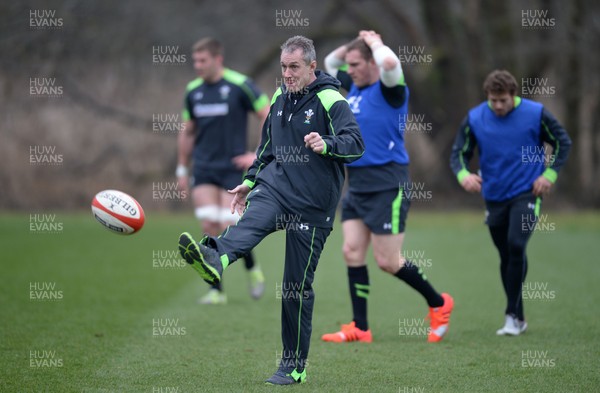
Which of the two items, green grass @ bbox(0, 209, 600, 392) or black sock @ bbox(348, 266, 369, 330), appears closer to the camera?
green grass @ bbox(0, 209, 600, 392)

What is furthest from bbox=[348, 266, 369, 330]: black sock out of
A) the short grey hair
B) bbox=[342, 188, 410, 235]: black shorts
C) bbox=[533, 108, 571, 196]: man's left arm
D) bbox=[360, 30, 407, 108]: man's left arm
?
the short grey hair

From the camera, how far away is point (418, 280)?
748cm

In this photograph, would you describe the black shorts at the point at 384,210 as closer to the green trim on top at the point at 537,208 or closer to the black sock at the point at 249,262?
the green trim on top at the point at 537,208

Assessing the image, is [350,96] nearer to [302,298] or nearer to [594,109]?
[302,298]

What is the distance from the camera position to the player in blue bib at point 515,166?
7559mm

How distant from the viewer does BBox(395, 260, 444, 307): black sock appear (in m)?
7.42

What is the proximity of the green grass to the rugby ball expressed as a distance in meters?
0.96

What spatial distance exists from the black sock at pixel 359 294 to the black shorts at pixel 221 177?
99.5 inches

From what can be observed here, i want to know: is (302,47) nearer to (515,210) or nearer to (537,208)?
(515,210)

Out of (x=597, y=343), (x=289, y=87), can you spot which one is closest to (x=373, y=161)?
(x=289, y=87)

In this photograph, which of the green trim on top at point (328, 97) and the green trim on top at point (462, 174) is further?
the green trim on top at point (462, 174)

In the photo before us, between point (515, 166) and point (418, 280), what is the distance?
1280 millimetres

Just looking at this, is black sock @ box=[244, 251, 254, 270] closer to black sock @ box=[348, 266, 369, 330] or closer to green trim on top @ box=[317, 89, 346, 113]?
black sock @ box=[348, 266, 369, 330]

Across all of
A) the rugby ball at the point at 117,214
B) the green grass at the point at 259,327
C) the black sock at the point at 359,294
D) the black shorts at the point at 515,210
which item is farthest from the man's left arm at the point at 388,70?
the rugby ball at the point at 117,214
